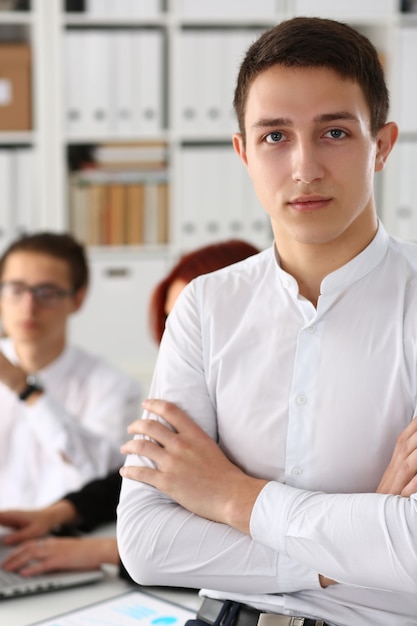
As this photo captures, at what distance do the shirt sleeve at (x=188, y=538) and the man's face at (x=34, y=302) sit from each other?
3.78 feet

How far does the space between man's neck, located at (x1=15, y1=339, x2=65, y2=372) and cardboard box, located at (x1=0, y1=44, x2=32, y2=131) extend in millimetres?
1436

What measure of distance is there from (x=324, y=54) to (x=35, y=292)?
1446 mm

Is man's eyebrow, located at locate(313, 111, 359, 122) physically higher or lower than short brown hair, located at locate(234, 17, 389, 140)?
lower

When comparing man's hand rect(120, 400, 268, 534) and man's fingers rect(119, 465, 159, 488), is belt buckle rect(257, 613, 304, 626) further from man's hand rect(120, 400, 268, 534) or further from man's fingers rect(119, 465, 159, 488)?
man's fingers rect(119, 465, 159, 488)

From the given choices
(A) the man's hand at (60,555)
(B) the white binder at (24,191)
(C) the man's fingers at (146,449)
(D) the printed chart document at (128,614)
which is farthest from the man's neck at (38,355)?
(B) the white binder at (24,191)

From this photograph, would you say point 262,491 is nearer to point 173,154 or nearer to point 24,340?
point 24,340

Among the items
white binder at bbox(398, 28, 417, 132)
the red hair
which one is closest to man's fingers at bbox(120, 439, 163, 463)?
the red hair

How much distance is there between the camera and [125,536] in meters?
1.31

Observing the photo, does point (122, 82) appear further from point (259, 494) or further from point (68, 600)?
point (259, 494)

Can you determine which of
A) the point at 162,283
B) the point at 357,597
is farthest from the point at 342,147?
the point at 162,283

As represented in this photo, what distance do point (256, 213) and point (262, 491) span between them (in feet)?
9.02

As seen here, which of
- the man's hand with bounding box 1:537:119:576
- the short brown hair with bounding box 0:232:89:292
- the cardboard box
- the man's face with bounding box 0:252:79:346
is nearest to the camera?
the man's hand with bounding box 1:537:119:576

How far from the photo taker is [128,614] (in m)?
1.52

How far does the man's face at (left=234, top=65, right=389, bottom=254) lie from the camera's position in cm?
121
